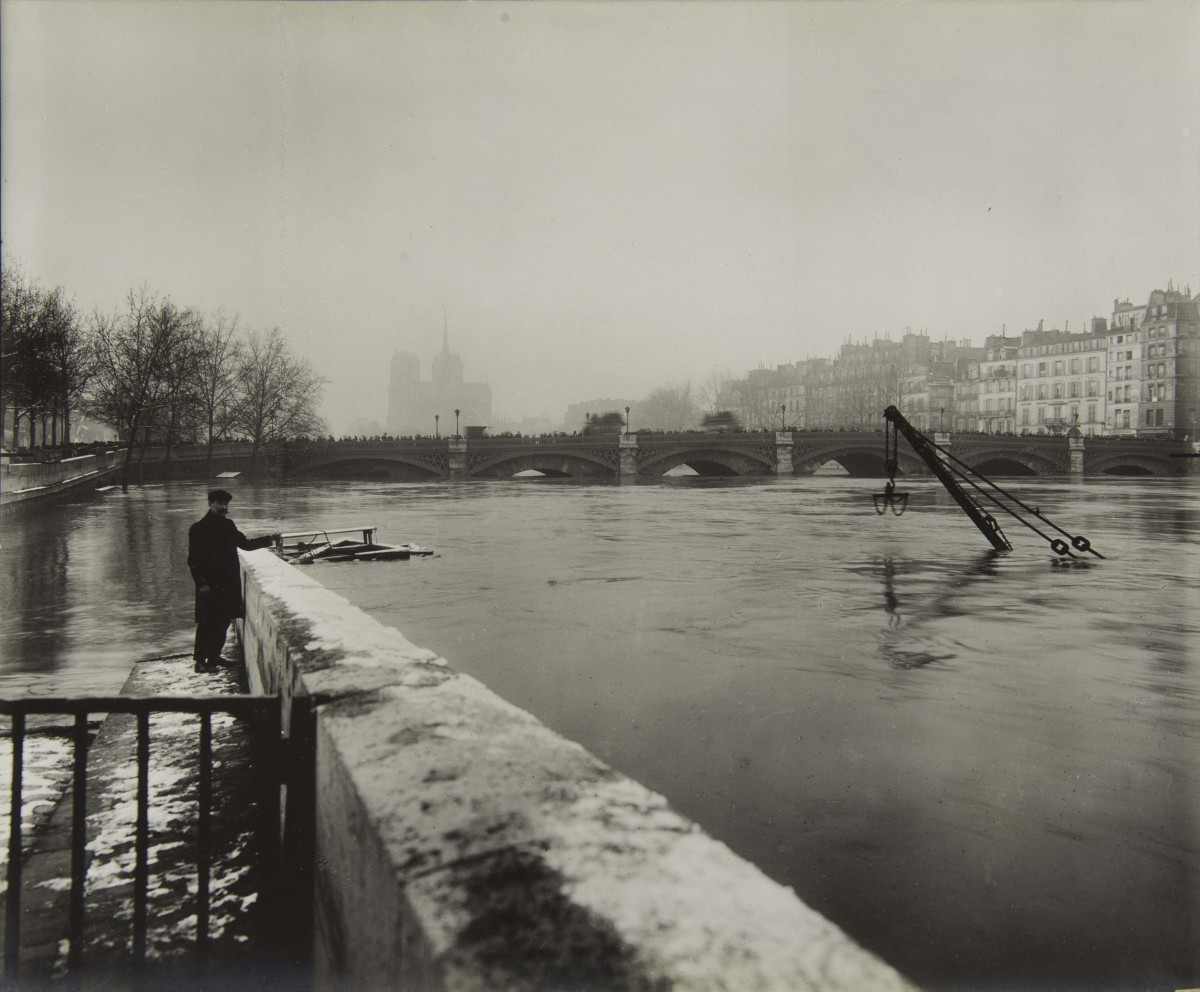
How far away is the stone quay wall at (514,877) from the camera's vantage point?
1134mm

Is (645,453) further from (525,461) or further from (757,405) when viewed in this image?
(757,405)

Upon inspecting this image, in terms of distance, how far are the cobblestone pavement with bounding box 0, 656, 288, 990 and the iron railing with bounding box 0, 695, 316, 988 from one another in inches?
1.6

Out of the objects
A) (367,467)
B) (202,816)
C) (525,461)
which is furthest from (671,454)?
(202,816)

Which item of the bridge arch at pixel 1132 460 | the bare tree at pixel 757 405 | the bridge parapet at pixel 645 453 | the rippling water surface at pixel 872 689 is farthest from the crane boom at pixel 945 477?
the bare tree at pixel 757 405

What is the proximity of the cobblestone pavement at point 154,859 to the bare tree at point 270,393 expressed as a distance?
52.5 m

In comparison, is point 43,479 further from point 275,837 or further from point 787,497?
point 275,837

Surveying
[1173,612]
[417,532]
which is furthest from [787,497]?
[1173,612]

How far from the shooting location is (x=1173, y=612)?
11461mm

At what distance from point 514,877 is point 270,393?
61259mm

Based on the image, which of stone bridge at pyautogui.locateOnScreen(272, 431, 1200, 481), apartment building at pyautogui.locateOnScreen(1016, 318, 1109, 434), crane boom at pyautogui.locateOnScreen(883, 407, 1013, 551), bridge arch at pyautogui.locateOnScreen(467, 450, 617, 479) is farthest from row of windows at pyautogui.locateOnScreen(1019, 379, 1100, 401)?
crane boom at pyautogui.locateOnScreen(883, 407, 1013, 551)

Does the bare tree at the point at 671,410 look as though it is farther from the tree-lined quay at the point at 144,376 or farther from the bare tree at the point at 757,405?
the tree-lined quay at the point at 144,376

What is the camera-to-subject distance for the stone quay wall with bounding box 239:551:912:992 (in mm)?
1134

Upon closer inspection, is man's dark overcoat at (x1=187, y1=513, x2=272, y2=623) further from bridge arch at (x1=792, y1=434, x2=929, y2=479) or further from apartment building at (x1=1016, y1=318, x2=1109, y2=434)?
apartment building at (x1=1016, y1=318, x2=1109, y2=434)

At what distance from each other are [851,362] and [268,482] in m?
97.3
